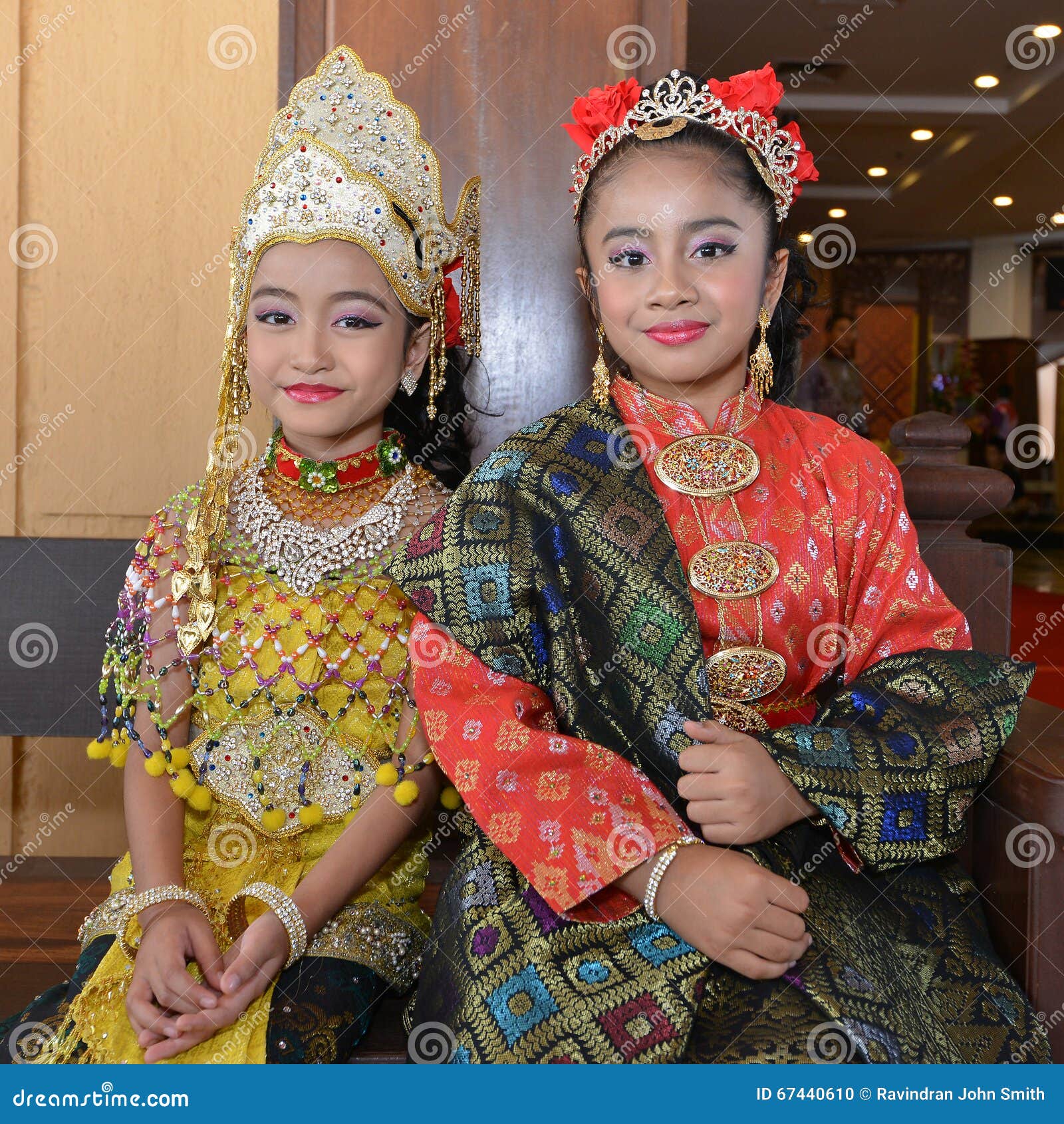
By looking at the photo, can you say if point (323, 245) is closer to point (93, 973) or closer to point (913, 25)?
point (93, 973)

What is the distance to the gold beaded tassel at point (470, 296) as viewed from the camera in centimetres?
138

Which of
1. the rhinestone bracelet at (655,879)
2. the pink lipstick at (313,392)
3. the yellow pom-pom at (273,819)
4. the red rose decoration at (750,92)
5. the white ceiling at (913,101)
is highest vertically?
the white ceiling at (913,101)

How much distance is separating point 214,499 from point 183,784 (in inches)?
13.2

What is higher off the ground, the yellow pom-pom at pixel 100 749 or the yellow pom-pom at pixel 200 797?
the yellow pom-pom at pixel 100 749

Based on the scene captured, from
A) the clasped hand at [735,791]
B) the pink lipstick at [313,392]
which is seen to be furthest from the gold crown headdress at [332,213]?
the clasped hand at [735,791]

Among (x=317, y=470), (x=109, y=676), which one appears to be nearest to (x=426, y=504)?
(x=317, y=470)

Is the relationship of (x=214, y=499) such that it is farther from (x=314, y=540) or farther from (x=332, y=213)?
(x=332, y=213)

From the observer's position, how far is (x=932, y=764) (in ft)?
3.42

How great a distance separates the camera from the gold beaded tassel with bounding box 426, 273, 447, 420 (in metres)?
1.33

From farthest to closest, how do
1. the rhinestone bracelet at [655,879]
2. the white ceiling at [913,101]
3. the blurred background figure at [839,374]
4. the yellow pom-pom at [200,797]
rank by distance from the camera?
1. the blurred background figure at [839,374]
2. the white ceiling at [913,101]
3. the yellow pom-pom at [200,797]
4. the rhinestone bracelet at [655,879]

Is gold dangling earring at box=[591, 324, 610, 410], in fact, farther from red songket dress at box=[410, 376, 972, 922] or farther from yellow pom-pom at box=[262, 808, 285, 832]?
yellow pom-pom at box=[262, 808, 285, 832]

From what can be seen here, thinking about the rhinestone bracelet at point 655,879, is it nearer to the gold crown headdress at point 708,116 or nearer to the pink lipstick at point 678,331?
the pink lipstick at point 678,331

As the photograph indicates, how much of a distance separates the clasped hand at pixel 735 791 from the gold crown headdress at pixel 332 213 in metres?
0.56

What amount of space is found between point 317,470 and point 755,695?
0.59 metres
